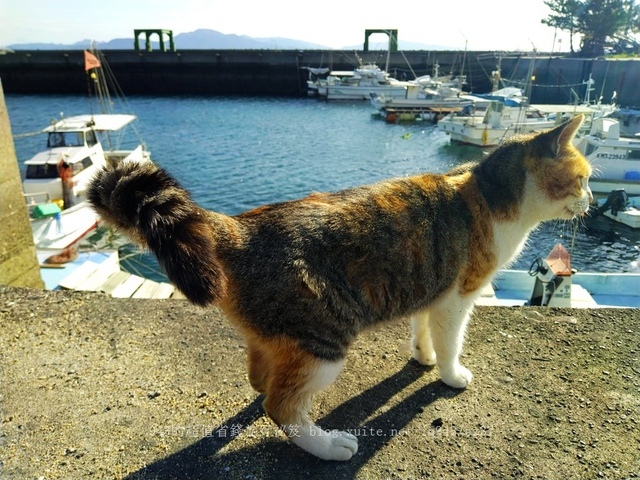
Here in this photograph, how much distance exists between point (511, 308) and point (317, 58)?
5123 centimetres

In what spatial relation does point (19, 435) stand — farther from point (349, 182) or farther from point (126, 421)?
point (349, 182)

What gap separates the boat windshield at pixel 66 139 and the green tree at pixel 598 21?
4708cm

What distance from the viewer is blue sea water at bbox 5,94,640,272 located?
57.2ft

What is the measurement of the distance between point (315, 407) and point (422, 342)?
3.26ft

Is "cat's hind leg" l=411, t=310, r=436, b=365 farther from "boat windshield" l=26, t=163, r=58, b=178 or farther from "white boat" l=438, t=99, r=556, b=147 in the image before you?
"white boat" l=438, t=99, r=556, b=147

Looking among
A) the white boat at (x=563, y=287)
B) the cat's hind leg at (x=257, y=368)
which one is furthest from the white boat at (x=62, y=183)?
the cat's hind leg at (x=257, y=368)

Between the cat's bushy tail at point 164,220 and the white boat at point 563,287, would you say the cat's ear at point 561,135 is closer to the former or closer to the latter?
the cat's bushy tail at point 164,220

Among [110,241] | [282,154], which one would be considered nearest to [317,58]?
[282,154]

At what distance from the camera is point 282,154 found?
1094 inches

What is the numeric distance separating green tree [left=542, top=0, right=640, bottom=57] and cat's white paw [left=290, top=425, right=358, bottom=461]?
53.3 metres

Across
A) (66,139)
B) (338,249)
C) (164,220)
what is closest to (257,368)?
(338,249)

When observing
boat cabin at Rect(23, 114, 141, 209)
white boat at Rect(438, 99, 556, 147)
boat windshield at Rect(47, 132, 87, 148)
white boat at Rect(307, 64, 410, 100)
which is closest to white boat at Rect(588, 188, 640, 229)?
white boat at Rect(438, 99, 556, 147)

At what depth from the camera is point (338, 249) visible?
8.55ft

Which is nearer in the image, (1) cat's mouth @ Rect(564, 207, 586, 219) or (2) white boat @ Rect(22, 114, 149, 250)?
(1) cat's mouth @ Rect(564, 207, 586, 219)
